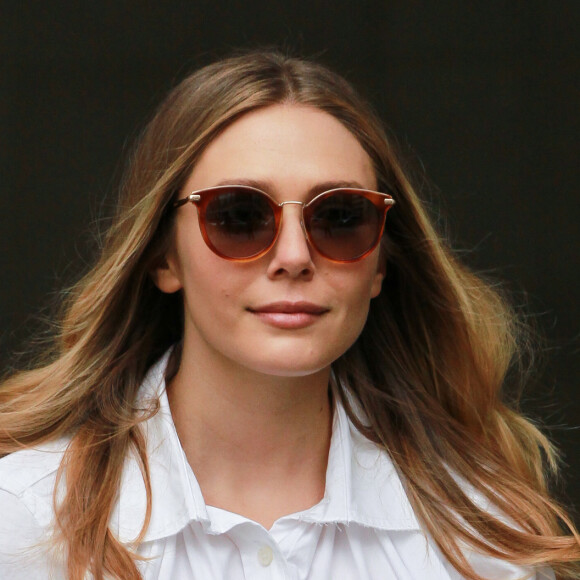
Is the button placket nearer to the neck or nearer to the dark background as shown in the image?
the neck

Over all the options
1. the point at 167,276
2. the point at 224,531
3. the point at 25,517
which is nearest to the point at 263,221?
the point at 167,276

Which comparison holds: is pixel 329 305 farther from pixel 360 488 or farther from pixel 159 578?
pixel 159 578

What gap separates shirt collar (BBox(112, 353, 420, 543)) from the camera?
2.75 metres

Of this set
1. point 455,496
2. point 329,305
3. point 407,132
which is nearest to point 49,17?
point 407,132

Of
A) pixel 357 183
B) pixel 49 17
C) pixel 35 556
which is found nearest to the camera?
pixel 35 556

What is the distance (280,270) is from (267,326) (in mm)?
134

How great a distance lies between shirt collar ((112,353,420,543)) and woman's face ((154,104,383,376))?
251mm

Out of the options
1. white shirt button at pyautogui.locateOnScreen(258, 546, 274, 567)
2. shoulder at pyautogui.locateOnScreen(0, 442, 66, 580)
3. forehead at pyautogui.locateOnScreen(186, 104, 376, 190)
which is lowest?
white shirt button at pyautogui.locateOnScreen(258, 546, 274, 567)

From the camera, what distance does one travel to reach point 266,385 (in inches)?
114

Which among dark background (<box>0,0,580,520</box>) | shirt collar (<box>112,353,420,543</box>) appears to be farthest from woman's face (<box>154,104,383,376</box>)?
dark background (<box>0,0,580,520</box>)

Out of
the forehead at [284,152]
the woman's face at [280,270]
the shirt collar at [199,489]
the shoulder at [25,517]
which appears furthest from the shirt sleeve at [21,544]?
the forehead at [284,152]

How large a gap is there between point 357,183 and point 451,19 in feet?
5.94

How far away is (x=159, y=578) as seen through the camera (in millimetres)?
2689

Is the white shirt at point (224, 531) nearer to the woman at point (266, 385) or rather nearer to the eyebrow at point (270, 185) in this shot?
the woman at point (266, 385)
